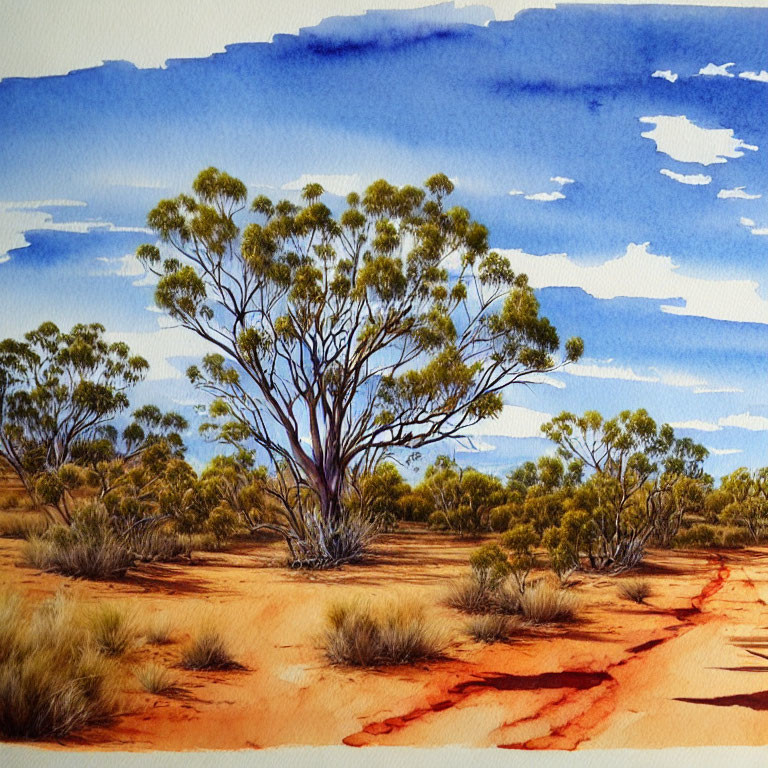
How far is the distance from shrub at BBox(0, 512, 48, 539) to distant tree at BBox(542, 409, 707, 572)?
320 centimetres

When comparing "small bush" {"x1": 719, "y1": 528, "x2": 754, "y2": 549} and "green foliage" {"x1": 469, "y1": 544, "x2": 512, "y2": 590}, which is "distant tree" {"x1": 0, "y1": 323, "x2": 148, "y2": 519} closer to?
"green foliage" {"x1": 469, "y1": 544, "x2": 512, "y2": 590}

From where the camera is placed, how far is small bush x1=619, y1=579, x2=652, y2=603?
5125 mm

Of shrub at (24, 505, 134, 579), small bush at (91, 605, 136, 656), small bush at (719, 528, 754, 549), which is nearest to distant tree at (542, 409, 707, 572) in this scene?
small bush at (719, 528, 754, 549)

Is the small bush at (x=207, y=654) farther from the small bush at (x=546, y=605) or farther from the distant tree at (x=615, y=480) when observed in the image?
the distant tree at (x=615, y=480)

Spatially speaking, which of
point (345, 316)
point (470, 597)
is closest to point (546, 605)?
point (470, 597)

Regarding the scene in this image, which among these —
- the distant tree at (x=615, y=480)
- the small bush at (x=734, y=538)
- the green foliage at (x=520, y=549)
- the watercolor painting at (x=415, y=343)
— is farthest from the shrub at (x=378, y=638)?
the small bush at (x=734, y=538)

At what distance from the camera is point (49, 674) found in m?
3.94

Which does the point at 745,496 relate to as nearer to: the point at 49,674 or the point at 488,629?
the point at 488,629

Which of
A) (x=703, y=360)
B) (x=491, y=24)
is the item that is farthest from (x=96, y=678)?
(x=491, y=24)

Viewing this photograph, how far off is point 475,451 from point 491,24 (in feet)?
8.76

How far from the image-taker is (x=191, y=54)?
4742 millimetres

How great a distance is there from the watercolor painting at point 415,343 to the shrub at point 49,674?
4cm

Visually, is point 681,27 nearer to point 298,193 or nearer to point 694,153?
point 694,153

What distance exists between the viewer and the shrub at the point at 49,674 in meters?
Answer: 3.87
